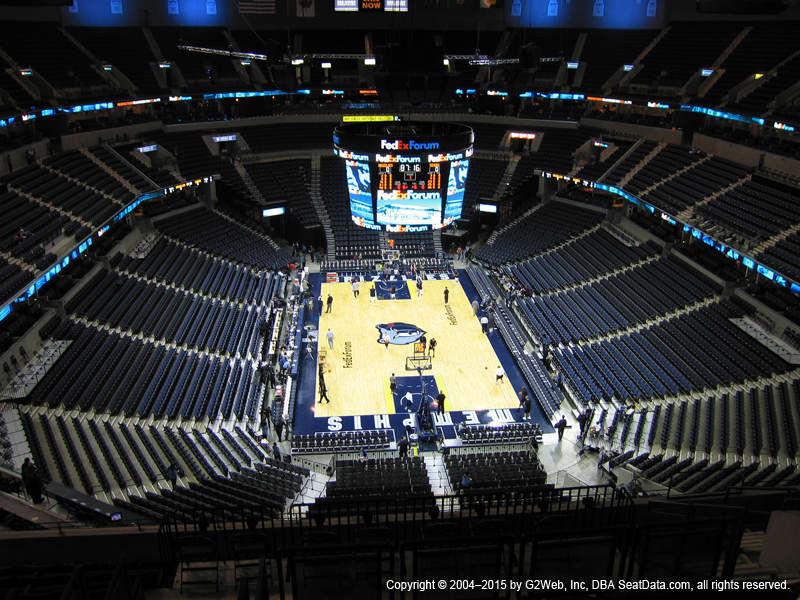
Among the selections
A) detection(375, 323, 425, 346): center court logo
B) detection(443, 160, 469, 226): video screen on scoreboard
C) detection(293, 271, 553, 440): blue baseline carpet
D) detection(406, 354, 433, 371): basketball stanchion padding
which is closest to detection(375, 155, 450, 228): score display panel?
detection(443, 160, 469, 226): video screen on scoreboard

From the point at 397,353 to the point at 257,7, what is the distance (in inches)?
1226

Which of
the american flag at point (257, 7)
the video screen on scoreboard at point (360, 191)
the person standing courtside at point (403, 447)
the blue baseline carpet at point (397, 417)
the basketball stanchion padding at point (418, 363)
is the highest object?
the american flag at point (257, 7)

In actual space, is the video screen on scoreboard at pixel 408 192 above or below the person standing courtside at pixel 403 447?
above

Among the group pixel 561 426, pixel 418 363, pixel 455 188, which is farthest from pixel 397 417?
pixel 455 188

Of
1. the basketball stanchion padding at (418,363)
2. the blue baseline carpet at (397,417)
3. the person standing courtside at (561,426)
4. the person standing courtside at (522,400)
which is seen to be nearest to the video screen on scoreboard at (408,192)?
the basketball stanchion padding at (418,363)

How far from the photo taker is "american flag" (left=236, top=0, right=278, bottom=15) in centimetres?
4422

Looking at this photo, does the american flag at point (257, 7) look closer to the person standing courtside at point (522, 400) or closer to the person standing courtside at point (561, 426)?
the person standing courtside at point (522, 400)

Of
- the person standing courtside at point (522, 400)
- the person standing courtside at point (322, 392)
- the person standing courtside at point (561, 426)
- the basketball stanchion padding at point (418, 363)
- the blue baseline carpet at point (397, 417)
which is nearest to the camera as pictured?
the person standing courtside at point (561, 426)

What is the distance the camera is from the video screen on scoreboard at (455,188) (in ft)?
79.3

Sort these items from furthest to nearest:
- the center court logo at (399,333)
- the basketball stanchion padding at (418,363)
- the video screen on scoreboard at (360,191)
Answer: the center court logo at (399,333) < the basketball stanchion padding at (418,363) < the video screen on scoreboard at (360,191)

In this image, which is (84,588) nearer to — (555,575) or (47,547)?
(47,547)

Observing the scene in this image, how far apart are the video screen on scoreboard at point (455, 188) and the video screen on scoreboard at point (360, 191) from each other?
3070mm

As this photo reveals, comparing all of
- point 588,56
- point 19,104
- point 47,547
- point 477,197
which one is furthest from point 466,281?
point 47,547

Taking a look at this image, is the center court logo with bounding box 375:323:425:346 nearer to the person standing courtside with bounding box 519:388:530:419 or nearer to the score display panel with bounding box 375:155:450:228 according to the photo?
the score display panel with bounding box 375:155:450:228
